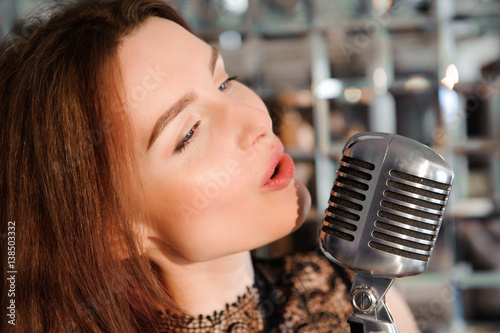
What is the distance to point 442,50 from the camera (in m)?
2.43

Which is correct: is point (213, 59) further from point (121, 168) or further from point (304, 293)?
point (304, 293)

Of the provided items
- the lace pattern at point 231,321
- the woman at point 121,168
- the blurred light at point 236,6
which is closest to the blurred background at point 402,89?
the blurred light at point 236,6

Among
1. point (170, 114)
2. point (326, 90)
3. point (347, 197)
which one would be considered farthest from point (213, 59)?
point (326, 90)

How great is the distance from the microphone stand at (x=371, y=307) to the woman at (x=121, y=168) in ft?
0.65

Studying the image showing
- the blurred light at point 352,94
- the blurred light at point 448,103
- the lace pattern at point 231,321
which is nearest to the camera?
the lace pattern at point 231,321

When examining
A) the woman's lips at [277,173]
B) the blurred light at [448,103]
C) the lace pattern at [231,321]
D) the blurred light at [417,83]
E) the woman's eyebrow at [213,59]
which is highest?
the woman's eyebrow at [213,59]

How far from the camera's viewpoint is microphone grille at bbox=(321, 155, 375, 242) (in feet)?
1.65

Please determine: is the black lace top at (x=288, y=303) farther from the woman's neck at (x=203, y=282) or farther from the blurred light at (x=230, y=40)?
the blurred light at (x=230, y=40)

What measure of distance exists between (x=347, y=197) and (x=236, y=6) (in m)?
2.28

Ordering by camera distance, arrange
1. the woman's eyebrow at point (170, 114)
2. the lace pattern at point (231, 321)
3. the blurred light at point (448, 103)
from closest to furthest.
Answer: the woman's eyebrow at point (170, 114) → the lace pattern at point (231, 321) → the blurred light at point (448, 103)

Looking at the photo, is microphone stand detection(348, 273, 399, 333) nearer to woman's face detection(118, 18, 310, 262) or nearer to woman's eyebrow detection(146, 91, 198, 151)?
woman's face detection(118, 18, 310, 262)

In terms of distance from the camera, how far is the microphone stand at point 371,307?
52 cm

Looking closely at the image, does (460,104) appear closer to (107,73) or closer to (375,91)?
(375,91)

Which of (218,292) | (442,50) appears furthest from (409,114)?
(218,292)
